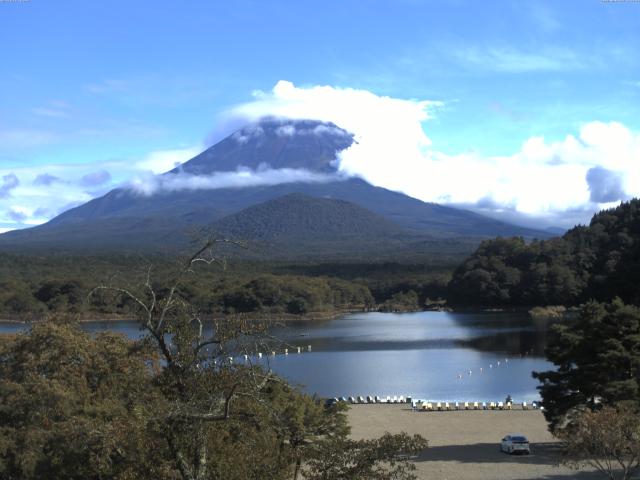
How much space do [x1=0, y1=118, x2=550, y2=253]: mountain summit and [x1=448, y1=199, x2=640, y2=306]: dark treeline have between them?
200 feet

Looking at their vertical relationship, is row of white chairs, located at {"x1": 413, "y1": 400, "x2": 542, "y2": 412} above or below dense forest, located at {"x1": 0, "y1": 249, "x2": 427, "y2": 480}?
below

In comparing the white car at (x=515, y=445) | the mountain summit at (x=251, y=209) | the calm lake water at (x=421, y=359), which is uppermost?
the mountain summit at (x=251, y=209)

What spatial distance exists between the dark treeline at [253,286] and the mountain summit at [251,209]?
3894 centimetres

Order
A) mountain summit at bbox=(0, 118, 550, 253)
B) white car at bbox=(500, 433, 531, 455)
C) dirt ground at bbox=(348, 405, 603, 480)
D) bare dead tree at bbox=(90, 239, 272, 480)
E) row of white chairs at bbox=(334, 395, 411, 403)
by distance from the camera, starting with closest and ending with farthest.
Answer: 1. bare dead tree at bbox=(90, 239, 272, 480)
2. dirt ground at bbox=(348, 405, 603, 480)
3. white car at bbox=(500, 433, 531, 455)
4. row of white chairs at bbox=(334, 395, 411, 403)
5. mountain summit at bbox=(0, 118, 550, 253)

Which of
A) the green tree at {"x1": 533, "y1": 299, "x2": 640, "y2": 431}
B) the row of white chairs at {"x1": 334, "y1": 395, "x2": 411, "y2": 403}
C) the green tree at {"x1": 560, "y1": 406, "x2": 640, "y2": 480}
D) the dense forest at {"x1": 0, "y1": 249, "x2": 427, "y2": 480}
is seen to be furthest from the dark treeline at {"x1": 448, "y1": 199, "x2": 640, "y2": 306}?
the dense forest at {"x1": 0, "y1": 249, "x2": 427, "y2": 480}

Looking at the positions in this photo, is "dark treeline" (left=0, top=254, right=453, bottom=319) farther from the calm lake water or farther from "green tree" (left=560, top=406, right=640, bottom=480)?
"green tree" (left=560, top=406, right=640, bottom=480)

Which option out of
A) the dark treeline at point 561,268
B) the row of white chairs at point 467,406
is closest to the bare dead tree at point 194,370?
the row of white chairs at point 467,406

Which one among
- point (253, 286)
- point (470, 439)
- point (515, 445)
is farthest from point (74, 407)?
point (253, 286)

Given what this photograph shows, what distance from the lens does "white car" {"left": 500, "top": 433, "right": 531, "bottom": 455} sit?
15648mm

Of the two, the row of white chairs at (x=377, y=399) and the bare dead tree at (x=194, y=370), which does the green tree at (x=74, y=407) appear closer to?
the bare dead tree at (x=194, y=370)

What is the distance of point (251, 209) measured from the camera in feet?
491

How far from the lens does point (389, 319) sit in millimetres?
58844

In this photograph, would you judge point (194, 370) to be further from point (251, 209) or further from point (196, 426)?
point (251, 209)

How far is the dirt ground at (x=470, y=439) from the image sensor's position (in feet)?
45.7
